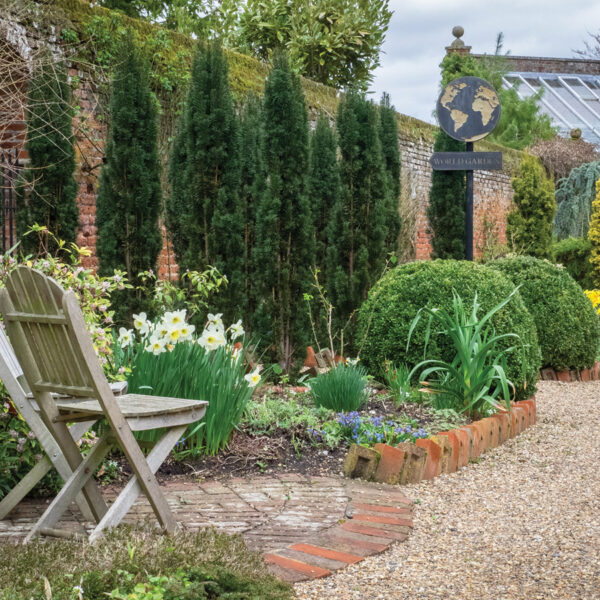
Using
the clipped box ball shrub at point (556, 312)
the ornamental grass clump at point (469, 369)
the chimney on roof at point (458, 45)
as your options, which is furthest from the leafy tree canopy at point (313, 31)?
the ornamental grass clump at point (469, 369)

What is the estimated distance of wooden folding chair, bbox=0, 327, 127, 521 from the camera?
8.85 ft

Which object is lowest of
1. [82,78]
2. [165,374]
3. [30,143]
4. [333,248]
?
[165,374]

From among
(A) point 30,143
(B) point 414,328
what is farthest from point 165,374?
(A) point 30,143

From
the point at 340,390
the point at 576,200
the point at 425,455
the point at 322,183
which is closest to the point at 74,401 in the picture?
the point at 425,455

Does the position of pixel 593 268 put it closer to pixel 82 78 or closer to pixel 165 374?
pixel 82 78

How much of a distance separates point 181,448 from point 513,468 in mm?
1808

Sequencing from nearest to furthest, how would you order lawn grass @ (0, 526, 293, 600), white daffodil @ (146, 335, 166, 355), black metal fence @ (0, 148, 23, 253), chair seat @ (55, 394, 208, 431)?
1. lawn grass @ (0, 526, 293, 600)
2. chair seat @ (55, 394, 208, 431)
3. white daffodil @ (146, 335, 166, 355)
4. black metal fence @ (0, 148, 23, 253)

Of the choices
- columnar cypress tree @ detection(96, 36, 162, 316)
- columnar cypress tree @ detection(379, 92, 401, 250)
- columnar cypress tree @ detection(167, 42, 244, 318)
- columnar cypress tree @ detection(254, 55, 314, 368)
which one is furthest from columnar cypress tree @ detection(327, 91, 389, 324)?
columnar cypress tree @ detection(379, 92, 401, 250)

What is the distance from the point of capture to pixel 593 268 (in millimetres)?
15023

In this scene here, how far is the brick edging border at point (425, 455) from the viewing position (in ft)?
12.2

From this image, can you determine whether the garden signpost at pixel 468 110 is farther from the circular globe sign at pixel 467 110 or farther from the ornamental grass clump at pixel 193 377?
the ornamental grass clump at pixel 193 377

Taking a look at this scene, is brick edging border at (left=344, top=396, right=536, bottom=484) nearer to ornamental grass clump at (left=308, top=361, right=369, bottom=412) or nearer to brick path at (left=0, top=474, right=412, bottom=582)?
brick path at (left=0, top=474, right=412, bottom=582)

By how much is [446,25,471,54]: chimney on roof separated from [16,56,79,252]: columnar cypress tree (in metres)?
18.1

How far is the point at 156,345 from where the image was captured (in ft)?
12.5
